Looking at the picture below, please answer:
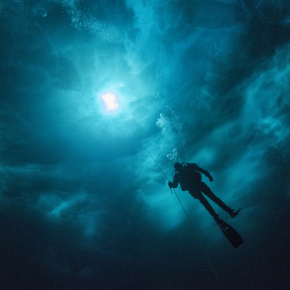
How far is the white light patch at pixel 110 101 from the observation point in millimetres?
8164

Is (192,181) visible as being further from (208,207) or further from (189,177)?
(208,207)

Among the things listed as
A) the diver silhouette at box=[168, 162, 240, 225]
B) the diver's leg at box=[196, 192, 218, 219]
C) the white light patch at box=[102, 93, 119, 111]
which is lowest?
the diver's leg at box=[196, 192, 218, 219]

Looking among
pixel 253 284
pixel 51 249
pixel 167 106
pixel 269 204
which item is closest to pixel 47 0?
pixel 167 106

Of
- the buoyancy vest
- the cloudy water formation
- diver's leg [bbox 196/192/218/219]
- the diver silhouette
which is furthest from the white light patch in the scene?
diver's leg [bbox 196/192/218/219]

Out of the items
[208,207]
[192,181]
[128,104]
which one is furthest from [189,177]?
[128,104]

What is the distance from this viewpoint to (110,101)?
8383 millimetres

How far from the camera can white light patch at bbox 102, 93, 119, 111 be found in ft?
26.8

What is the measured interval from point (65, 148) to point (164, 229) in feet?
56.1

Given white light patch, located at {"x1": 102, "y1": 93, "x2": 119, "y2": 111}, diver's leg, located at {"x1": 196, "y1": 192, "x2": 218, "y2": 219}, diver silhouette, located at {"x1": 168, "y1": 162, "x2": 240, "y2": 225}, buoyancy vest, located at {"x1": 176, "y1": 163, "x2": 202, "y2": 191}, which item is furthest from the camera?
white light patch, located at {"x1": 102, "y1": 93, "x2": 119, "y2": 111}

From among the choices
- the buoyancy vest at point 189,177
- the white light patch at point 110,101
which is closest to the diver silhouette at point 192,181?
the buoyancy vest at point 189,177

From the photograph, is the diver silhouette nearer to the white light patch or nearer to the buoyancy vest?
the buoyancy vest

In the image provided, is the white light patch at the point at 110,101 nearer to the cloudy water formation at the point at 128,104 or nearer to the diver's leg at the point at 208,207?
the cloudy water formation at the point at 128,104

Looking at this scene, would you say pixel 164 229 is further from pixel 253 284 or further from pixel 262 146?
pixel 253 284

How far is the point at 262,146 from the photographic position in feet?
46.5
